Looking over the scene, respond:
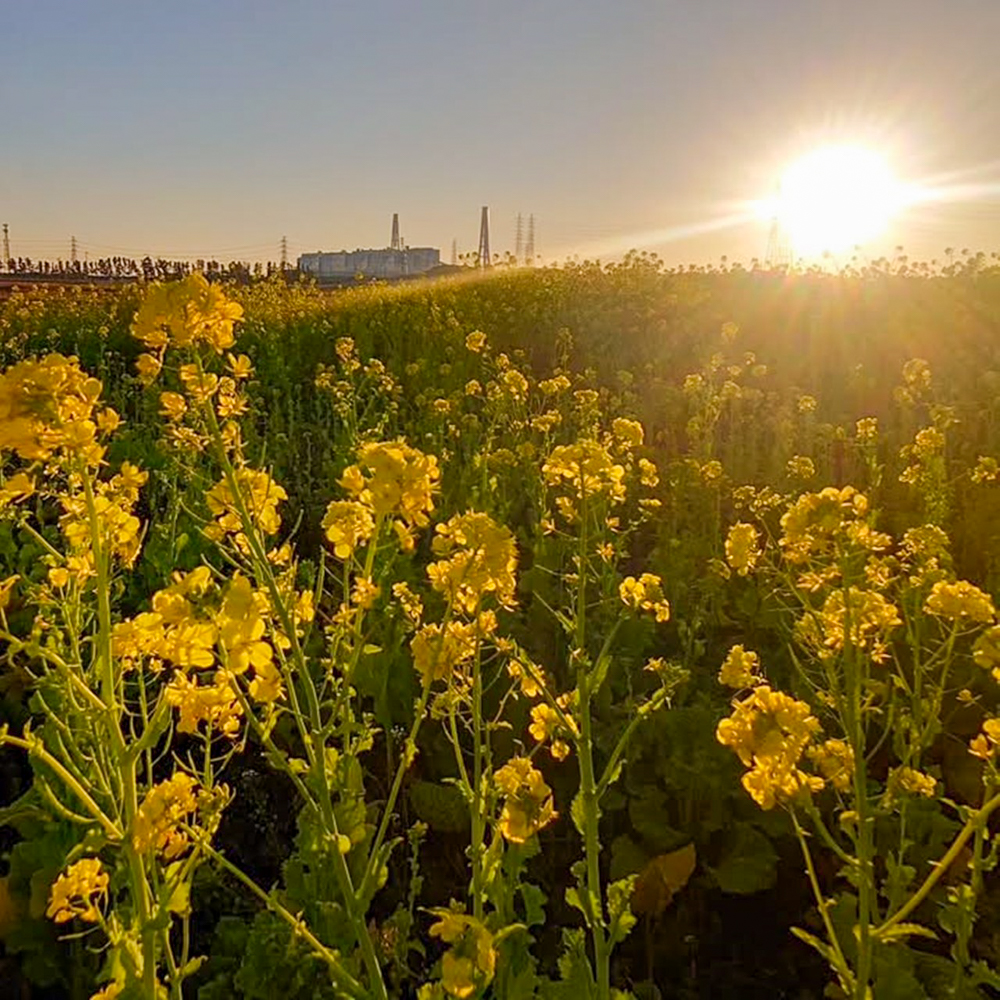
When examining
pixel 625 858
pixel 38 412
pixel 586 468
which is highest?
pixel 38 412

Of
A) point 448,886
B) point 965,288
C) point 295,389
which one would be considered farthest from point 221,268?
point 448,886

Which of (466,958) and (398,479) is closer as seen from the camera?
(466,958)

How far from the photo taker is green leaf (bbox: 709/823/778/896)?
2424 mm

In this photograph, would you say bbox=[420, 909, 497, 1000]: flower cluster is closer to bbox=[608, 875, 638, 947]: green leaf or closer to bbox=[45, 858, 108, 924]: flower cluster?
bbox=[608, 875, 638, 947]: green leaf

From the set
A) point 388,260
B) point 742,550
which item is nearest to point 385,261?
point 388,260

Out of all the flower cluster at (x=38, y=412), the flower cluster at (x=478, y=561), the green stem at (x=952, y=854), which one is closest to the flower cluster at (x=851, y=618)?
the green stem at (x=952, y=854)

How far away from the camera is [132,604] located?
368 cm

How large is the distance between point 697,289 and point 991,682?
765 cm

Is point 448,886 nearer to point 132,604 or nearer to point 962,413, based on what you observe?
point 132,604

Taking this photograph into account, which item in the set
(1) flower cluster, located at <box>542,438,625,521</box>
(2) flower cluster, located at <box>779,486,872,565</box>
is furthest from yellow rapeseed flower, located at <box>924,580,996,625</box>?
(1) flower cluster, located at <box>542,438,625,521</box>

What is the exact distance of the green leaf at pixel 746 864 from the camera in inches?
95.4

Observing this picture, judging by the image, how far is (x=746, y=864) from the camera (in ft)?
8.09

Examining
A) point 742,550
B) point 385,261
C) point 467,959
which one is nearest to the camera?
point 467,959

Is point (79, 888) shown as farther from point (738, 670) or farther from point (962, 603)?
point (962, 603)
